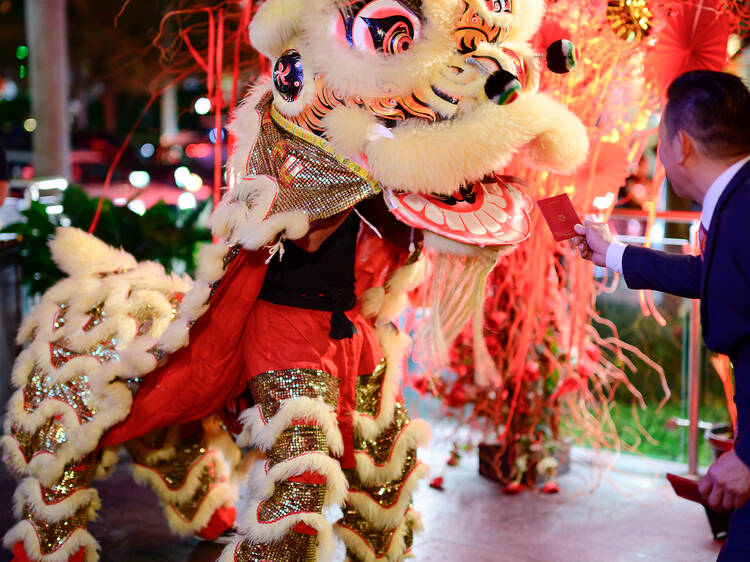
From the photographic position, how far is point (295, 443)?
7.16 ft

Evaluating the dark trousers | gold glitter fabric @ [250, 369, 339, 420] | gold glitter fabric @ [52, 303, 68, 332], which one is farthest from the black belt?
the dark trousers

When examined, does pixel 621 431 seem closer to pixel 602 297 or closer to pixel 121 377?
pixel 602 297

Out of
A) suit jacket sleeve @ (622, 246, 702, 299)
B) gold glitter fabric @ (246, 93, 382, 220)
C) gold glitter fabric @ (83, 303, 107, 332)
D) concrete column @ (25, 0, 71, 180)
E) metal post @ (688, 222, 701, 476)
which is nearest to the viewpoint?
suit jacket sleeve @ (622, 246, 702, 299)

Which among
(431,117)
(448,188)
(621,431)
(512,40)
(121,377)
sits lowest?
(621,431)

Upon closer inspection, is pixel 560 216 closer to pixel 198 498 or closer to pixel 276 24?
pixel 276 24

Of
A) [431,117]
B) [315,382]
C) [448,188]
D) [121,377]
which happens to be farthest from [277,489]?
[431,117]

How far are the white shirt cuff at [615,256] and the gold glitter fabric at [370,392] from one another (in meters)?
0.80

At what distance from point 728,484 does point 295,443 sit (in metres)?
1.03

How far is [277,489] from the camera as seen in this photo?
2184mm

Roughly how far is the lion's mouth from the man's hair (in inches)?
21.8

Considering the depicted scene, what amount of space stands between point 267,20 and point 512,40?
0.66 meters

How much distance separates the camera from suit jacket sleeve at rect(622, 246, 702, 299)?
76.2 inches

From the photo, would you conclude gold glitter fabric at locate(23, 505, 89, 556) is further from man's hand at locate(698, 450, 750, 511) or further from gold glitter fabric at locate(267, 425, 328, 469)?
man's hand at locate(698, 450, 750, 511)

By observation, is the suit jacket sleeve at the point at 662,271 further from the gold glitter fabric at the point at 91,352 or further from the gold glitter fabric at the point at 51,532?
the gold glitter fabric at the point at 51,532
